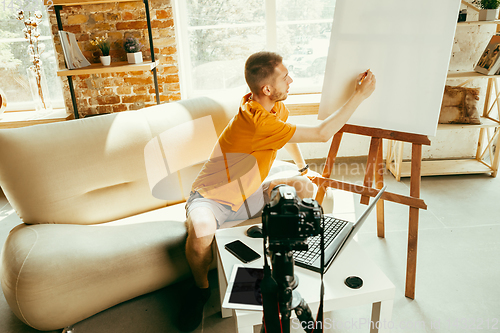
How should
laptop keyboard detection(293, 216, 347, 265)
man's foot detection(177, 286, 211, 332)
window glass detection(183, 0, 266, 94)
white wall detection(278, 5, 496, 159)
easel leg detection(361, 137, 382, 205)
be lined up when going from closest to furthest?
laptop keyboard detection(293, 216, 347, 265)
man's foot detection(177, 286, 211, 332)
easel leg detection(361, 137, 382, 205)
white wall detection(278, 5, 496, 159)
window glass detection(183, 0, 266, 94)

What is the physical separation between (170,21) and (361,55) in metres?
1.82

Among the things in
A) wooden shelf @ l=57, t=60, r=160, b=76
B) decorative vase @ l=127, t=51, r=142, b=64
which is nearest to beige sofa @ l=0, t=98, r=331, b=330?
wooden shelf @ l=57, t=60, r=160, b=76

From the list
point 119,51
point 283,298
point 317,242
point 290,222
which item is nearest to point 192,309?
point 317,242

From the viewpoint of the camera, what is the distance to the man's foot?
1.53 meters

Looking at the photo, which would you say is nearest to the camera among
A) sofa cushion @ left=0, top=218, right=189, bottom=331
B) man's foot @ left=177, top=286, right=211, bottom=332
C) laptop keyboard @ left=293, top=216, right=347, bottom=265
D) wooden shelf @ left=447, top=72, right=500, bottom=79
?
laptop keyboard @ left=293, top=216, right=347, bottom=265

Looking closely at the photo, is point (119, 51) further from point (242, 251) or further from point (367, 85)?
point (242, 251)

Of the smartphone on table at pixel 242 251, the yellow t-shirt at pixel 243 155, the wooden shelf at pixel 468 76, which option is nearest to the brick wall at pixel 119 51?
the yellow t-shirt at pixel 243 155

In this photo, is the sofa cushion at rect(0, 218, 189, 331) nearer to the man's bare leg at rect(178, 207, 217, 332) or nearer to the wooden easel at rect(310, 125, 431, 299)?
the man's bare leg at rect(178, 207, 217, 332)

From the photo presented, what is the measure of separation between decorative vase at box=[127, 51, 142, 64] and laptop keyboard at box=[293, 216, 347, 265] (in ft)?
6.61

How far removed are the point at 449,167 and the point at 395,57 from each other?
1.90 m

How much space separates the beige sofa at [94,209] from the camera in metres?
1.44

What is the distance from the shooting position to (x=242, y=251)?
1.28 metres

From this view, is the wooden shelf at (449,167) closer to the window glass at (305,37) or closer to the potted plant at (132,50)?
the window glass at (305,37)

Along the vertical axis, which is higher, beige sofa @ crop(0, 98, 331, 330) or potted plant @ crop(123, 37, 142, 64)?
potted plant @ crop(123, 37, 142, 64)
